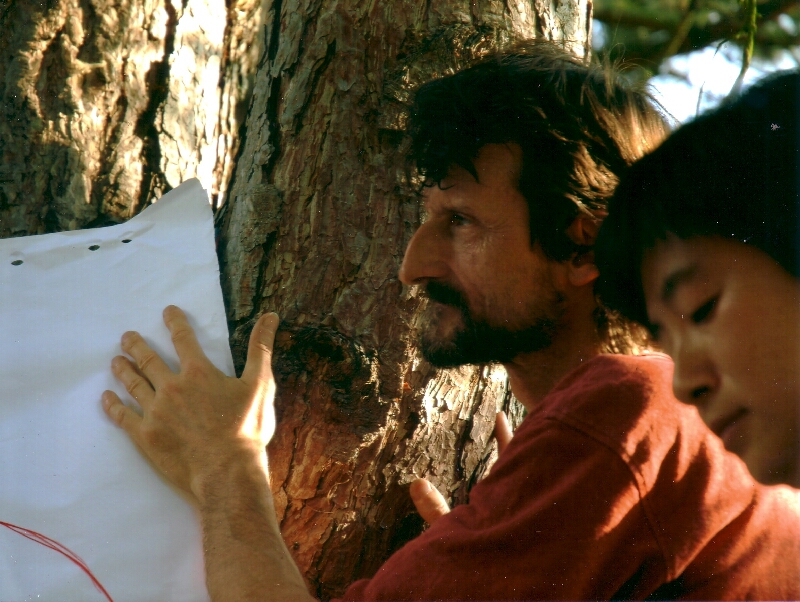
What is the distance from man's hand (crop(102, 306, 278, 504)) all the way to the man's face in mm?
528

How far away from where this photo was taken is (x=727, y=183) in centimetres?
115

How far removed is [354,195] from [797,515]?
1.10 m

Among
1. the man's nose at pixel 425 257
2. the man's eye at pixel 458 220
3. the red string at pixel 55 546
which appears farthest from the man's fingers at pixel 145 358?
the man's eye at pixel 458 220

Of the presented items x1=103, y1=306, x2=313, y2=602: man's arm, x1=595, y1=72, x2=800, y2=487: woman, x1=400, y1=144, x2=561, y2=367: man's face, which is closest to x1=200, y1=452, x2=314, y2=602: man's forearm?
x1=103, y1=306, x2=313, y2=602: man's arm

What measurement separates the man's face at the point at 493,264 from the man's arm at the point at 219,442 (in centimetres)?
52

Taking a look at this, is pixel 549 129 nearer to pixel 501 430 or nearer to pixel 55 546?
pixel 501 430

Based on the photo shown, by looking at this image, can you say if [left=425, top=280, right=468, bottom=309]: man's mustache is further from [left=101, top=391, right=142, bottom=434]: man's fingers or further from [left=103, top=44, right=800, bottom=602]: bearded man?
[left=101, top=391, right=142, bottom=434]: man's fingers

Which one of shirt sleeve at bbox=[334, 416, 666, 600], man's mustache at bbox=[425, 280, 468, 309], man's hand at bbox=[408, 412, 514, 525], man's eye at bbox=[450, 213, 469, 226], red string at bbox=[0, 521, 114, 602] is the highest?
man's eye at bbox=[450, 213, 469, 226]

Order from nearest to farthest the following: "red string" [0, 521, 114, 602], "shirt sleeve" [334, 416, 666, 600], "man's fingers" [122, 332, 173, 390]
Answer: "shirt sleeve" [334, 416, 666, 600] → "red string" [0, 521, 114, 602] → "man's fingers" [122, 332, 173, 390]

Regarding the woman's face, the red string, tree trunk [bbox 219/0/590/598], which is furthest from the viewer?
tree trunk [bbox 219/0/590/598]

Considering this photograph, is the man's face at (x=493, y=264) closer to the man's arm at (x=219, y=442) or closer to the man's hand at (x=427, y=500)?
the man's hand at (x=427, y=500)

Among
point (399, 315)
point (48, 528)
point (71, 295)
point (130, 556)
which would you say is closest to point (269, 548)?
point (130, 556)

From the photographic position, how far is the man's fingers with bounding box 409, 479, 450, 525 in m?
1.65

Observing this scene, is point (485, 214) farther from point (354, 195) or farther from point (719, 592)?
point (719, 592)
